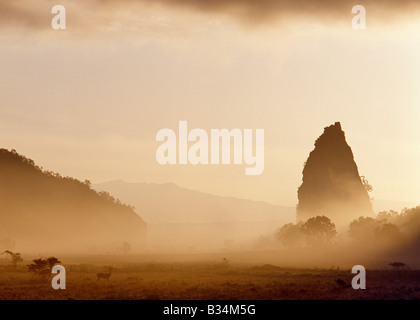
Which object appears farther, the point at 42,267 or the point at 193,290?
the point at 42,267

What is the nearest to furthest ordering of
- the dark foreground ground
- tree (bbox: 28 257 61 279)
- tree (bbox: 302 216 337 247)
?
the dark foreground ground
tree (bbox: 28 257 61 279)
tree (bbox: 302 216 337 247)

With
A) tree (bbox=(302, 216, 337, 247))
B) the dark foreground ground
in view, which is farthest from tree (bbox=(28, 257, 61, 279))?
tree (bbox=(302, 216, 337, 247))

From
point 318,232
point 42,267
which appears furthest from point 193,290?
point 318,232

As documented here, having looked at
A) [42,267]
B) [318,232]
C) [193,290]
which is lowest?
[193,290]

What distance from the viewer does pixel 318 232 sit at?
176 m

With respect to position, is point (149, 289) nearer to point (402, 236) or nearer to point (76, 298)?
point (76, 298)

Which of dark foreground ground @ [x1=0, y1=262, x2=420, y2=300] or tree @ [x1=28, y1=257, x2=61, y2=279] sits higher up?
tree @ [x1=28, y1=257, x2=61, y2=279]

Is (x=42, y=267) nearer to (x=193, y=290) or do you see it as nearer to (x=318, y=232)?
(x=193, y=290)

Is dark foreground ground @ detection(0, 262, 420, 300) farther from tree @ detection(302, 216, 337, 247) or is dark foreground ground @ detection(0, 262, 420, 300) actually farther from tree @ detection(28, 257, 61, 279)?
tree @ detection(302, 216, 337, 247)

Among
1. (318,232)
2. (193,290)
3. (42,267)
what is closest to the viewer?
(193,290)

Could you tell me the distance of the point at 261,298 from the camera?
5081 cm

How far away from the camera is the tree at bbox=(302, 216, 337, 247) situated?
176 metres
